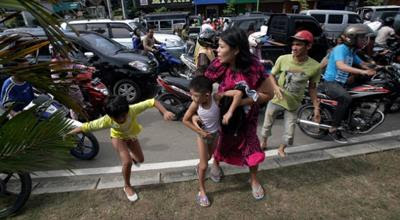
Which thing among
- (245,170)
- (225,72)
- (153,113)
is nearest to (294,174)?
(245,170)

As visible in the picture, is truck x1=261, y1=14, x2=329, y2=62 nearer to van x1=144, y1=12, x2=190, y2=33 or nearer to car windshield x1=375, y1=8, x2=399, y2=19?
van x1=144, y1=12, x2=190, y2=33

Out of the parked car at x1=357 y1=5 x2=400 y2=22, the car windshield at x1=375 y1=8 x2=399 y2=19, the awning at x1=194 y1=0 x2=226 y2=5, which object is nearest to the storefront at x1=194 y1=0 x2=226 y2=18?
the awning at x1=194 y1=0 x2=226 y2=5

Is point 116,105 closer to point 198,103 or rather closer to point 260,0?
point 198,103

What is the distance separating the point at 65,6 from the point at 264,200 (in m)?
2.51

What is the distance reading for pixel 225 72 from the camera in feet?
8.67

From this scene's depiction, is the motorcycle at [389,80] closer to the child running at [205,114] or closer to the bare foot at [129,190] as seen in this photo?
the child running at [205,114]

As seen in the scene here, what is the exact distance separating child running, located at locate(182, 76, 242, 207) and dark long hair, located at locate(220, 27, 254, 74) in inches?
10.2

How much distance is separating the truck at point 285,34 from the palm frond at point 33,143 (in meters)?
5.93

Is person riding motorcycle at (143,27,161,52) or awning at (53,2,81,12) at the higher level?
awning at (53,2,81,12)

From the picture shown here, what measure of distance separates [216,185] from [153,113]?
2943 millimetres

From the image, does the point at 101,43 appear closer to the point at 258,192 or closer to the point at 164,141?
the point at 164,141

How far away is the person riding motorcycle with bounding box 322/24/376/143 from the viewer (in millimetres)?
3584

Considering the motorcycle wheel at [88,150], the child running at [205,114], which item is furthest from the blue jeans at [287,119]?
the motorcycle wheel at [88,150]

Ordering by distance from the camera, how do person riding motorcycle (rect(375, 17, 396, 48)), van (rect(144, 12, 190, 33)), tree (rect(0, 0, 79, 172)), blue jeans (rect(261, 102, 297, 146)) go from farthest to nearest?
van (rect(144, 12, 190, 33)) → person riding motorcycle (rect(375, 17, 396, 48)) → blue jeans (rect(261, 102, 297, 146)) → tree (rect(0, 0, 79, 172))
